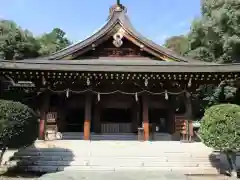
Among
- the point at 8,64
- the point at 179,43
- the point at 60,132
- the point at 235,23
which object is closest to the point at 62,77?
the point at 8,64

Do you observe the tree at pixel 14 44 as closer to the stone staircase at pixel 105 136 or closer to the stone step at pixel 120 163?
the stone staircase at pixel 105 136

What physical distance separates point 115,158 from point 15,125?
4.64 meters

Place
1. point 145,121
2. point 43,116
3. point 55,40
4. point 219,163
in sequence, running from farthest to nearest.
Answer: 1. point 55,40
2. point 145,121
3. point 43,116
4. point 219,163

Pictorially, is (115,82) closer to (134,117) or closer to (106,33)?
(134,117)

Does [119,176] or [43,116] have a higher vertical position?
[43,116]

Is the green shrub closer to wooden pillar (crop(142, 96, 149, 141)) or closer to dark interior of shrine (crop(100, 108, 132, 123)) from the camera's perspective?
wooden pillar (crop(142, 96, 149, 141))

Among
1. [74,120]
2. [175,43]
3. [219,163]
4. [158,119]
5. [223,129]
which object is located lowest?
[219,163]

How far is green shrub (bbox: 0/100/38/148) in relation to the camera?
10258 millimetres

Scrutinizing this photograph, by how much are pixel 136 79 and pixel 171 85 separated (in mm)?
2216

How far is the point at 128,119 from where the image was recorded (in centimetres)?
1875

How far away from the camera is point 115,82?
16531mm

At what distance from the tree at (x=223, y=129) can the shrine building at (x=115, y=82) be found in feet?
14.3

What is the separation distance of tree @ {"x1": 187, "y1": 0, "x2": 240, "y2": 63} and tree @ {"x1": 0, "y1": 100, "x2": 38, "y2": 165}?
22.1 meters

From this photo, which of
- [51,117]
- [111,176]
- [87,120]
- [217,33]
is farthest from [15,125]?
[217,33]
